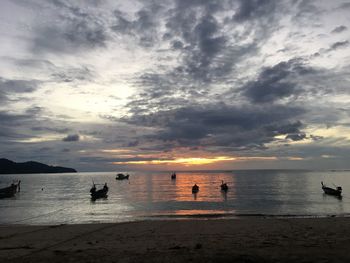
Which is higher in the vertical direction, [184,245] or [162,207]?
[184,245]

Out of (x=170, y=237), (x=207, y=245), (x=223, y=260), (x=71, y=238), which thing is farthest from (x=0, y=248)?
(x=223, y=260)

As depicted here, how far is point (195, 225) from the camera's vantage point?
27.6 metres

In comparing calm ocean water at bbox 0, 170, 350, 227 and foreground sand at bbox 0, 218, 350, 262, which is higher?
foreground sand at bbox 0, 218, 350, 262

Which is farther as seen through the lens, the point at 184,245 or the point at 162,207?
the point at 162,207

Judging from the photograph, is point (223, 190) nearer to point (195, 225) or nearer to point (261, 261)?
point (195, 225)

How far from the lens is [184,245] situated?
1817cm

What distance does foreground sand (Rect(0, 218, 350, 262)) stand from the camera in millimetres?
14758

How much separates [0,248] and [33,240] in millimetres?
3124

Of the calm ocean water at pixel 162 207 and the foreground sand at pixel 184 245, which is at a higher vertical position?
the foreground sand at pixel 184 245

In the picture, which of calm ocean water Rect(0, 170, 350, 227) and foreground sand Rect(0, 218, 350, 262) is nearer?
foreground sand Rect(0, 218, 350, 262)

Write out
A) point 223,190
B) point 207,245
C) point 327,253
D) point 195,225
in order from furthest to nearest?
1. point 223,190
2. point 195,225
3. point 207,245
4. point 327,253

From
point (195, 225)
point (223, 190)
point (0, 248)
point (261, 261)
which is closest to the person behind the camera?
point (261, 261)

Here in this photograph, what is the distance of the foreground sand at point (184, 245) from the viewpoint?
14.8 meters

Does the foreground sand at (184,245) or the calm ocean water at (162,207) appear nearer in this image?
the foreground sand at (184,245)
